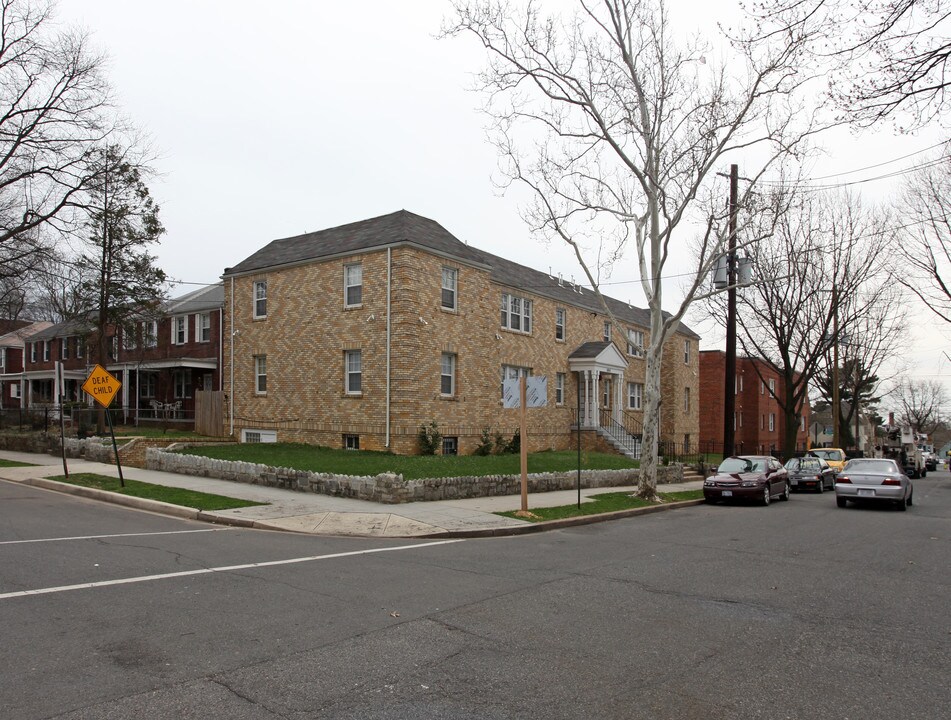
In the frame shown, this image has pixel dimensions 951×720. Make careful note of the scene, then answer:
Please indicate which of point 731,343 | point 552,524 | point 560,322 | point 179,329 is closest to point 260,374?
point 179,329

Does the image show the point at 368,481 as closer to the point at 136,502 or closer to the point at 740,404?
the point at 136,502

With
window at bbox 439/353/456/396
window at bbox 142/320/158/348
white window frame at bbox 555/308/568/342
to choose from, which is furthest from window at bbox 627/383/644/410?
window at bbox 142/320/158/348

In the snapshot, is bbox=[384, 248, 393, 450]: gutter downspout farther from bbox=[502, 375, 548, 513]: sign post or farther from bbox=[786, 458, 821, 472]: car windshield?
bbox=[786, 458, 821, 472]: car windshield

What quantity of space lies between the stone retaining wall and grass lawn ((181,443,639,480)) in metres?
0.71

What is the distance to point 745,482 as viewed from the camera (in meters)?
20.3

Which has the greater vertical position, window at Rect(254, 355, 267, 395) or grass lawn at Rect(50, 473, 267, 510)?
window at Rect(254, 355, 267, 395)

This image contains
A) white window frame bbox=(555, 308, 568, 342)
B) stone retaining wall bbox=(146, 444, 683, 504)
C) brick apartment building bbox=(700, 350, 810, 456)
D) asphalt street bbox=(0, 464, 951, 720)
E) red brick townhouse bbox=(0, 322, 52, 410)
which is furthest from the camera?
brick apartment building bbox=(700, 350, 810, 456)

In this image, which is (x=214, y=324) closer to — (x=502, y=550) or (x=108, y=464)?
(x=108, y=464)

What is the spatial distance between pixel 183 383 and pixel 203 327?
3.35 meters

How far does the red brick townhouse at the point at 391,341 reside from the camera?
76.3ft

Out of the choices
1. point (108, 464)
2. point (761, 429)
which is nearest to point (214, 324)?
point (108, 464)

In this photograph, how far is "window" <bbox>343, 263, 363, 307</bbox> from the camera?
24.5 metres

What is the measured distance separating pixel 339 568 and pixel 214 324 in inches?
1021

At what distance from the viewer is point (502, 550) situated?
11023 millimetres
